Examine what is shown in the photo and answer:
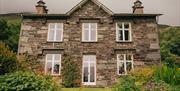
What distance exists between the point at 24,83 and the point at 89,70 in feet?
39.5

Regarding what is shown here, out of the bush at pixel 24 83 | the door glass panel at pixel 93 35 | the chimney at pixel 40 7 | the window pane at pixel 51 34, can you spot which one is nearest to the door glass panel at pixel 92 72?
the door glass panel at pixel 93 35

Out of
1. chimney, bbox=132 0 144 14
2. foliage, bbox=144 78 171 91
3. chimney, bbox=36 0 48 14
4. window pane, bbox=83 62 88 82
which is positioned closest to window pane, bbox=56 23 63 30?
chimney, bbox=36 0 48 14

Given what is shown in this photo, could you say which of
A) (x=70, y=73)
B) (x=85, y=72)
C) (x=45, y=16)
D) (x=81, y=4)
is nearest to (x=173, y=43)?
(x=81, y=4)

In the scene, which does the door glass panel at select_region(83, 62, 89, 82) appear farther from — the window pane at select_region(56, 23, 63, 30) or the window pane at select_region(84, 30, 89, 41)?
the window pane at select_region(56, 23, 63, 30)

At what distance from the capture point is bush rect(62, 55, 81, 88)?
2327cm

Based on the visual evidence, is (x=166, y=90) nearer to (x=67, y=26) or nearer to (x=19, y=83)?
(x=19, y=83)

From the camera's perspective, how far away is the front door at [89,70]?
23.9 metres

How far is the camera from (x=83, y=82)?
23656 mm

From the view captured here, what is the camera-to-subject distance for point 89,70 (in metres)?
24.0

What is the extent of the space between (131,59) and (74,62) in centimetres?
486

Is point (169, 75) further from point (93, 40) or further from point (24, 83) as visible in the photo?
point (93, 40)

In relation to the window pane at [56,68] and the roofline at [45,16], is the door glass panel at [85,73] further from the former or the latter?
the roofline at [45,16]

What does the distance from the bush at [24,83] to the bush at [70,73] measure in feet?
32.9

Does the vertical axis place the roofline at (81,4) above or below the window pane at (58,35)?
above
